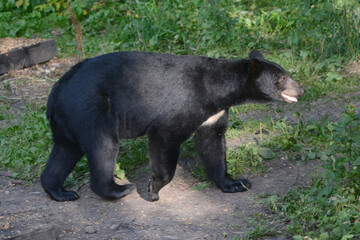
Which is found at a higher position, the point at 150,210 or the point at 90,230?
the point at 90,230

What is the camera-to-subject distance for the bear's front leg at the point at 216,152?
522cm

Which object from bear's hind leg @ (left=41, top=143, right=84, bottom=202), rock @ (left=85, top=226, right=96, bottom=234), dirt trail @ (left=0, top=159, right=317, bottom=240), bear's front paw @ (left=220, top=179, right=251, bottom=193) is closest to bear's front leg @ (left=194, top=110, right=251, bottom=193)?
bear's front paw @ (left=220, top=179, right=251, bottom=193)

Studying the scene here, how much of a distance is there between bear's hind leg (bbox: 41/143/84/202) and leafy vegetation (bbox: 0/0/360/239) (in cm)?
44

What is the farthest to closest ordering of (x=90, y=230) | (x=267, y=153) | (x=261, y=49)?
1. (x=261, y=49)
2. (x=267, y=153)
3. (x=90, y=230)

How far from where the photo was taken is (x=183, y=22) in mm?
8578

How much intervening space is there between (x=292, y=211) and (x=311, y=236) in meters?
0.48

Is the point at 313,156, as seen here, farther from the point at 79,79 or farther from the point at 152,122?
the point at 79,79

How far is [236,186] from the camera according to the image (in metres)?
5.21

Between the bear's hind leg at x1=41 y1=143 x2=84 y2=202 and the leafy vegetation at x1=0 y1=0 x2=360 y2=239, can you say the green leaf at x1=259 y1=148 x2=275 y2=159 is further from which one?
the bear's hind leg at x1=41 y1=143 x2=84 y2=202

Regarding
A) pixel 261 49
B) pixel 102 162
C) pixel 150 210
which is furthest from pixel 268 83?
pixel 261 49

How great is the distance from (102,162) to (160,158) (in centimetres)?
53

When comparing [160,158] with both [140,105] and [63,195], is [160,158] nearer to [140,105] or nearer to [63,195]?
[140,105]

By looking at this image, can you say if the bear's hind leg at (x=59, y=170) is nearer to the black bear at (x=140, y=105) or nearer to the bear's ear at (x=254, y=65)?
the black bear at (x=140, y=105)

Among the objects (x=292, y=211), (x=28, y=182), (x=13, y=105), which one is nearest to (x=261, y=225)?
(x=292, y=211)
